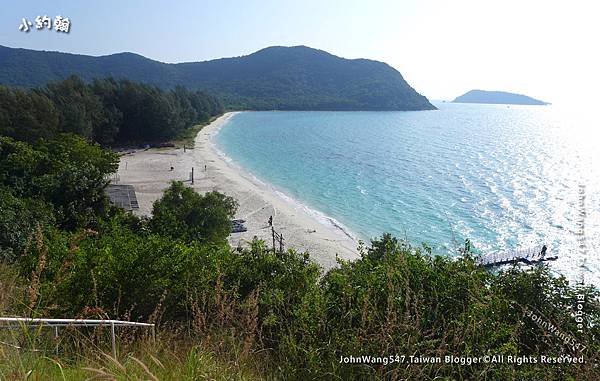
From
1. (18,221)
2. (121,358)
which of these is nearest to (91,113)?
(18,221)

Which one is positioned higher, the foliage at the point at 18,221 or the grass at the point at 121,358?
the grass at the point at 121,358

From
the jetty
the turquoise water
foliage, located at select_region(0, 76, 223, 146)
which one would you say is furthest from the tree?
foliage, located at select_region(0, 76, 223, 146)

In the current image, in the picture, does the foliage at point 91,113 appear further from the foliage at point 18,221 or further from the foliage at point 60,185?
the foliage at point 18,221

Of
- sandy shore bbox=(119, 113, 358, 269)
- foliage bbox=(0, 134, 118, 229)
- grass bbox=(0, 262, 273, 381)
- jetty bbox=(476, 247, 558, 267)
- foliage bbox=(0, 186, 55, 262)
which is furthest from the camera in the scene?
sandy shore bbox=(119, 113, 358, 269)

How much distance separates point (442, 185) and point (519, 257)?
71.0ft

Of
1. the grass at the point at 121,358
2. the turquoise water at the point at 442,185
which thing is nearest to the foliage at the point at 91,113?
the turquoise water at the point at 442,185

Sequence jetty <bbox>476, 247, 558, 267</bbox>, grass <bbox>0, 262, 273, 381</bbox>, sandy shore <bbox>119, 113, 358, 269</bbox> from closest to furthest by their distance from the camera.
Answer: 1. grass <bbox>0, 262, 273, 381</bbox>
2. jetty <bbox>476, 247, 558, 267</bbox>
3. sandy shore <bbox>119, 113, 358, 269</bbox>

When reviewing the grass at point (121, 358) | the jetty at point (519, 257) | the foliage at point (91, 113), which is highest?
the foliage at point (91, 113)

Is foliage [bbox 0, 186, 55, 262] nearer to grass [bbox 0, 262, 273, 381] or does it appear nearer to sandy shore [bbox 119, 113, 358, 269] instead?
grass [bbox 0, 262, 273, 381]

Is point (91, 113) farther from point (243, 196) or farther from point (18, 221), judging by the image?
point (18, 221)

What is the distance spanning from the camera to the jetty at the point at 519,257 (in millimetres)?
25344

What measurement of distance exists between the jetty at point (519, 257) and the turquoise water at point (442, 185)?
903mm

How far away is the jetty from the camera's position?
25.3 metres

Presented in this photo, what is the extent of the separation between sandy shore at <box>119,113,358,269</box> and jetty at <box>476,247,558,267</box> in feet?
26.5
